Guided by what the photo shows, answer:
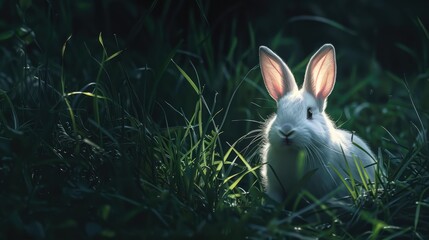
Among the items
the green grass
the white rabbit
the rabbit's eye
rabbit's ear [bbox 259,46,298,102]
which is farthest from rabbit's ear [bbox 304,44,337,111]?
the green grass

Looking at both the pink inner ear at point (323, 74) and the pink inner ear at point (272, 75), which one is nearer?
the pink inner ear at point (323, 74)

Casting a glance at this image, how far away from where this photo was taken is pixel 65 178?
306 centimetres

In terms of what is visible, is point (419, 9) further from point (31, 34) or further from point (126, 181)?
point (126, 181)

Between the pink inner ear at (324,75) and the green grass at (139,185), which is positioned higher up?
the pink inner ear at (324,75)

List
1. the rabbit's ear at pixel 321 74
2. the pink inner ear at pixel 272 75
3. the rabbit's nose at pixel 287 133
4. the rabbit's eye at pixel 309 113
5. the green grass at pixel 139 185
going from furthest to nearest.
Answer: the pink inner ear at pixel 272 75 → the rabbit's ear at pixel 321 74 → the rabbit's eye at pixel 309 113 → the rabbit's nose at pixel 287 133 → the green grass at pixel 139 185

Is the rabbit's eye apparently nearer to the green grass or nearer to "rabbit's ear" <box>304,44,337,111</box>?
"rabbit's ear" <box>304,44,337,111</box>

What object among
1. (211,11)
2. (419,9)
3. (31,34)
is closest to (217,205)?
(31,34)

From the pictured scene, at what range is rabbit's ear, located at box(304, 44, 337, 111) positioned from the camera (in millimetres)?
4094

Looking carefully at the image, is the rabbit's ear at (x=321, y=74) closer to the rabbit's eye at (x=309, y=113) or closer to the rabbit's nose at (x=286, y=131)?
the rabbit's eye at (x=309, y=113)

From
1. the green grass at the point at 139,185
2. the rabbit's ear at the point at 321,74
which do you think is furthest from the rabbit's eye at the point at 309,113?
the green grass at the point at 139,185

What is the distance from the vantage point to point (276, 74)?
4246mm

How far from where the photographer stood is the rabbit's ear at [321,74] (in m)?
4.09

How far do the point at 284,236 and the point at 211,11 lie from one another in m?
4.39

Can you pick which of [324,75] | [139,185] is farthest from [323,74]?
[139,185]
